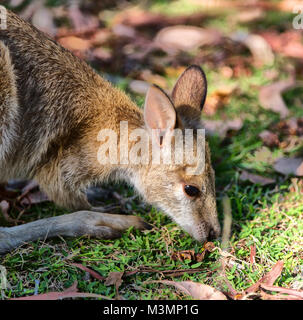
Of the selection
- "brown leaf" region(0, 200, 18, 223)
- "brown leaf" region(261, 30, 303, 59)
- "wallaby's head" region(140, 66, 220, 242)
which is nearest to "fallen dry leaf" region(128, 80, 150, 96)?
"wallaby's head" region(140, 66, 220, 242)

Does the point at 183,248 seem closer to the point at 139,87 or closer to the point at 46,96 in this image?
the point at 46,96

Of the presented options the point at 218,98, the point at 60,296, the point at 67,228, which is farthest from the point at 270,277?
the point at 218,98

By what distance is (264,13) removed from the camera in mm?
6004

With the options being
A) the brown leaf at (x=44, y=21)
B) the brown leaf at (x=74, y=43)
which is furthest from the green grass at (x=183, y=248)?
the brown leaf at (x=44, y=21)

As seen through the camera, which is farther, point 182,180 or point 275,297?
point 182,180

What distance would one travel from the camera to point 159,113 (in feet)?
9.75

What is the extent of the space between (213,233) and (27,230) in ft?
3.85

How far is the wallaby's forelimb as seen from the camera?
9.62 feet

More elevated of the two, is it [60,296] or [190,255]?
[190,255]

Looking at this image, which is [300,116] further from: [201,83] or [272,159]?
[201,83]

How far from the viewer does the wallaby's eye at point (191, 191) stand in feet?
9.99

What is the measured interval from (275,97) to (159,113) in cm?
190

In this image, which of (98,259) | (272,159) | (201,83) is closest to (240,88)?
(272,159)
